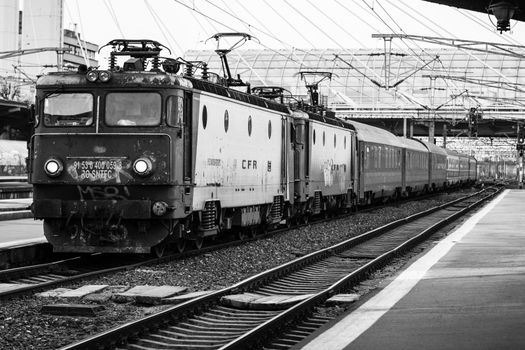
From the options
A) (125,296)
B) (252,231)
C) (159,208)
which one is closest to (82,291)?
(125,296)

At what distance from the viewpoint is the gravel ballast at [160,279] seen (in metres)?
8.61

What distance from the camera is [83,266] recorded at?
14477mm

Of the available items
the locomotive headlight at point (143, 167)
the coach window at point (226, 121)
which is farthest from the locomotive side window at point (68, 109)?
the coach window at point (226, 121)

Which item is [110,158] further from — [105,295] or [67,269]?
[105,295]

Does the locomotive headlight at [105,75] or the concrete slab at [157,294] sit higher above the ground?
the locomotive headlight at [105,75]

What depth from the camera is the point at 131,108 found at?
14398 millimetres

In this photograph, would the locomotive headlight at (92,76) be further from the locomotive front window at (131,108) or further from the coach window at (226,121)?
the coach window at (226,121)

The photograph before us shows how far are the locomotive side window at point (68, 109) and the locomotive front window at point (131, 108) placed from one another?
352 millimetres

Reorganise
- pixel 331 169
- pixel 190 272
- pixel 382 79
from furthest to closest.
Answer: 1. pixel 382 79
2. pixel 331 169
3. pixel 190 272

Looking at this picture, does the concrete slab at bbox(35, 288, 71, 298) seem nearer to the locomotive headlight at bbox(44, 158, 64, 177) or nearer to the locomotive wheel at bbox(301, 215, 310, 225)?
the locomotive headlight at bbox(44, 158, 64, 177)

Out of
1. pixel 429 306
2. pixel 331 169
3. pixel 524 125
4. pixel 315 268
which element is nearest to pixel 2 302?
pixel 429 306

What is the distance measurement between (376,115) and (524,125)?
1352 centimetres

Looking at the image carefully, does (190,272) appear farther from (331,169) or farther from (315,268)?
(331,169)

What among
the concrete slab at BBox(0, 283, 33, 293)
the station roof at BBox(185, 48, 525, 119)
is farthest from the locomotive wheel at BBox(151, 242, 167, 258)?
the station roof at BBox(185, 48, 525, 119)
